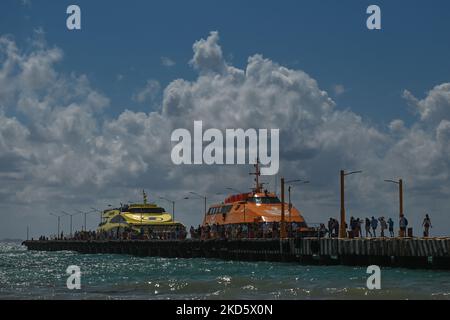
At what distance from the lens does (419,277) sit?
45.2 meters

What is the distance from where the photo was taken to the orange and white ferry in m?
78.9

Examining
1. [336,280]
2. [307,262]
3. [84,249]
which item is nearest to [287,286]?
[336,280]

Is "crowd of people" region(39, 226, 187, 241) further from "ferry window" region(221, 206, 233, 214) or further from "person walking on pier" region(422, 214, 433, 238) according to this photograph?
"person walking on pier" region(422, 214, 433, 238)

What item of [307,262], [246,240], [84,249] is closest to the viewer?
[307,262]

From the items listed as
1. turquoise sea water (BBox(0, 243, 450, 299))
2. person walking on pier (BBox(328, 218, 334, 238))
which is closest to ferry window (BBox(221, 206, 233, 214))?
person walking on pier (BBox(328, 218, 334, 238))

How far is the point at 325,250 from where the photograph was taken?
60.8 metres

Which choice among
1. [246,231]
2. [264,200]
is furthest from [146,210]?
[246,231]

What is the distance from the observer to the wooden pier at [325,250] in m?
51.8

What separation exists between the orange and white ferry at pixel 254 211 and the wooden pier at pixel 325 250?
396 cm

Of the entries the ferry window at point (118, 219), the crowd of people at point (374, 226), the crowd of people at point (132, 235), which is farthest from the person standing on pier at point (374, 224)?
the ferry window at point (118, 219)

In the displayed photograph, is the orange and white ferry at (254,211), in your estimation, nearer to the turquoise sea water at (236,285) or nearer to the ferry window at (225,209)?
the ferry window at (225,209)

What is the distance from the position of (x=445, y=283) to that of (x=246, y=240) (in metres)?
32.7

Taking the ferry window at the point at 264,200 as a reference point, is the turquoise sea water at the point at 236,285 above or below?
below
